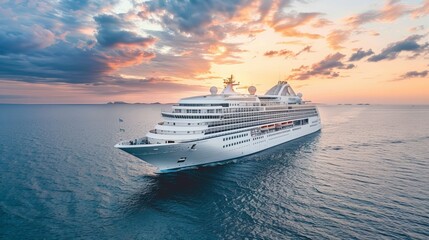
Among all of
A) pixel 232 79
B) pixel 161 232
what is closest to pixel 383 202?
pixel 161 232

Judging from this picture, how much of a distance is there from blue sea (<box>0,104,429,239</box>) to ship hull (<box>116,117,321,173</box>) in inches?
76.1

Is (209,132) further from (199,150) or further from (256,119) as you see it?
(256,119)

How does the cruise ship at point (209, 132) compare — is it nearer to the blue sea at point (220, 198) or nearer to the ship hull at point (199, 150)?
the ship hull at point (199, 150)

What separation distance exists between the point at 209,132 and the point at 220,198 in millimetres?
15208

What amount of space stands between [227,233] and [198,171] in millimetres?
20208

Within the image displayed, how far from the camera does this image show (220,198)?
112 ft

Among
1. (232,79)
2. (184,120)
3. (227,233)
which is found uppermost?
(232,79)

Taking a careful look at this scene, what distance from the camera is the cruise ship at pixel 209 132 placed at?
41906mm

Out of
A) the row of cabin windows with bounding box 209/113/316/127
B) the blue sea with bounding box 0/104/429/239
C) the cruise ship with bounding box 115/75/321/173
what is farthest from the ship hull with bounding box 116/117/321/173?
the row of cabin windows with bounding box 209/113/316/127

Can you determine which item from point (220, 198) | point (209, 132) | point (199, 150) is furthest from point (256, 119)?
point (220, 198)

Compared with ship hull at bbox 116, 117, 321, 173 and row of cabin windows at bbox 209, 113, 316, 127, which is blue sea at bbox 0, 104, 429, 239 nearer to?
ship hull at bbox 116, 117, 321, 173

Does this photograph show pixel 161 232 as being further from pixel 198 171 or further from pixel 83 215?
pixel 198 171

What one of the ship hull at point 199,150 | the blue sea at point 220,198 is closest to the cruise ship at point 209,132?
the ship hull at point 199,150

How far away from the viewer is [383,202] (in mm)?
31391
